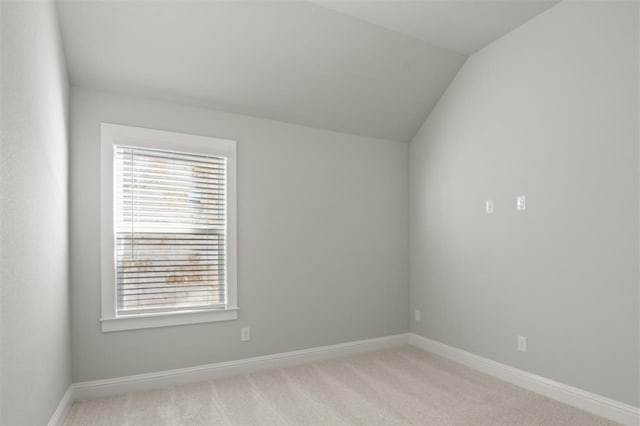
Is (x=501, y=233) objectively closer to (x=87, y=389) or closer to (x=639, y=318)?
(x=639, y=318)

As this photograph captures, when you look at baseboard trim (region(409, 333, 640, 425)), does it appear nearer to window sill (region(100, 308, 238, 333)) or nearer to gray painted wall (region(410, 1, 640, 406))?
gray painted wall (region(410, 1, 640, 406))

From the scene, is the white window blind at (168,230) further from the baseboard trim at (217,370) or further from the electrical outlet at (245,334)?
the baseboard trim at (217,370)

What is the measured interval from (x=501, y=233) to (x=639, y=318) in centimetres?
115

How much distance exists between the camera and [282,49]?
10.5ft

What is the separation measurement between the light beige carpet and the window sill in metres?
0.52

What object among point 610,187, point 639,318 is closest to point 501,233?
point 610,187

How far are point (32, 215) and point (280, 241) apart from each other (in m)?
2.16

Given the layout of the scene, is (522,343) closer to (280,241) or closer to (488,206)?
(488,206)

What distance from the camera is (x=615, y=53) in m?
2.65

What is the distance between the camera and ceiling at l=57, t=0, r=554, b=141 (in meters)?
2.78

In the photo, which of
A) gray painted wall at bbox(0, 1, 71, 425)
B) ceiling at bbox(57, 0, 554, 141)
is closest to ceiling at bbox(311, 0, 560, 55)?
ceiling at bbox(57, 0, 554, 141)

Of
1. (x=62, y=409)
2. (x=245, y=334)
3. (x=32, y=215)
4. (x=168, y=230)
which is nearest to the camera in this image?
(x=32, y=215)

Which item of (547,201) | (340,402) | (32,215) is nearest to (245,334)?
(340,402)

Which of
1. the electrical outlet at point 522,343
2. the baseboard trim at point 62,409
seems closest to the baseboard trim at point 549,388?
the electrical outlet at point 522,343
